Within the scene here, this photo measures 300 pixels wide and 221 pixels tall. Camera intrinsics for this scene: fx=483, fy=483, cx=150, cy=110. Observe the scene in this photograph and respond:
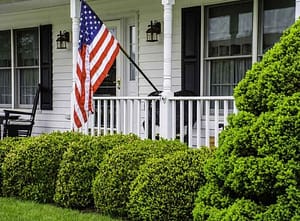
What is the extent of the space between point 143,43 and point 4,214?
4.10 m

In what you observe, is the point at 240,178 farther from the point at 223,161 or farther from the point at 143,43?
the point at 143,43

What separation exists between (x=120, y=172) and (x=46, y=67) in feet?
17.3

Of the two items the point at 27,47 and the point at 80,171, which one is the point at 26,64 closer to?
the point at 27,47

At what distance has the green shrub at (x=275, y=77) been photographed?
3416mm

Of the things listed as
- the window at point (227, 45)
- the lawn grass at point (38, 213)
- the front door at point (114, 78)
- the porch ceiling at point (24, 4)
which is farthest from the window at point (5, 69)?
the lawn grass at point (38, 213)

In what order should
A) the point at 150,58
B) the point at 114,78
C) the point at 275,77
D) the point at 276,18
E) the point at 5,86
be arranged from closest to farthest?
the point at 275,77 < the point at 276,18 < the point at 150,58 < the point at 114,78 < the point at 5,86

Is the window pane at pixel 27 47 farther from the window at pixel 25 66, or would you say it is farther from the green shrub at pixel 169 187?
the green shrub at pixel 169 187

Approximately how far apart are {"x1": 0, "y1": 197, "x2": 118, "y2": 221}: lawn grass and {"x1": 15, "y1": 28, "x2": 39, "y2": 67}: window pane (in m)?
4.88

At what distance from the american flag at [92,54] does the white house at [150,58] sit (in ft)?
1.85

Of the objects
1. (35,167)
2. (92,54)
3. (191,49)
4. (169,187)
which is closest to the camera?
(169,187)

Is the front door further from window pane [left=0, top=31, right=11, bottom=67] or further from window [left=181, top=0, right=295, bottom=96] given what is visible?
window pane [left=0, top=31, right=11, bottom=67]

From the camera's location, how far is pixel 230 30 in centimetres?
700

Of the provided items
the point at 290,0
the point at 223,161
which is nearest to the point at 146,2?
the point at 290,0

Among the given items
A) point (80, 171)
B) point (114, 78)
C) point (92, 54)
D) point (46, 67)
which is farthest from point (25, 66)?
point (80, 171)
